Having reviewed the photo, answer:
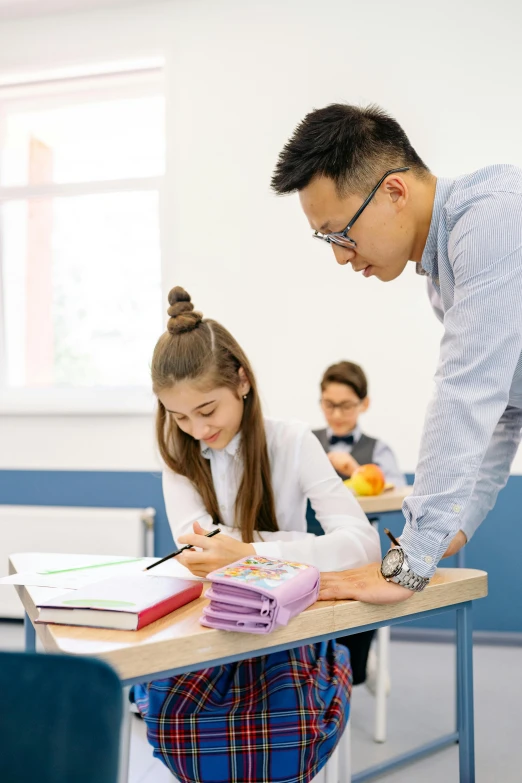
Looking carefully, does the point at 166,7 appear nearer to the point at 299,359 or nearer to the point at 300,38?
the point at 300,38

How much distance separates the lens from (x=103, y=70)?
12.6 feet

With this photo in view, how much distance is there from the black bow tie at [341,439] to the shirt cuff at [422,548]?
205 centimetres

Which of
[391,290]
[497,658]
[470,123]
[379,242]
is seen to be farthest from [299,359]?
[379,242]

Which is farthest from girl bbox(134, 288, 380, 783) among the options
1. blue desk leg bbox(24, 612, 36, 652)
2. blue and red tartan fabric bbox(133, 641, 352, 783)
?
blue desk leg bbox(24, 612, 36, 652)

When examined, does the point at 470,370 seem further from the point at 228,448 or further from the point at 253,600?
the point at 228,448

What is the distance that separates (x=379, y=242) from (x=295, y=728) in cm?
83

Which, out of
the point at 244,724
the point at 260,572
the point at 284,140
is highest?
the point at 284,140

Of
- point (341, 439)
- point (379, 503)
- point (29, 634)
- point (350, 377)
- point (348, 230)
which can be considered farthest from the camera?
point (341, 439)

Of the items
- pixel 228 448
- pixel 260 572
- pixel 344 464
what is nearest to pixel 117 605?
pixel 260 572

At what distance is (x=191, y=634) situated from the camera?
3.38 ft

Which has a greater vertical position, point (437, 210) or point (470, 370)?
point (437, 210)

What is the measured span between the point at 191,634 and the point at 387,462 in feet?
7.15

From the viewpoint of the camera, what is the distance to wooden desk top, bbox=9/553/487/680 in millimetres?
977

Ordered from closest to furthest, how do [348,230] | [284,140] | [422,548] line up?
[422,548], [348,230], [284,140]
